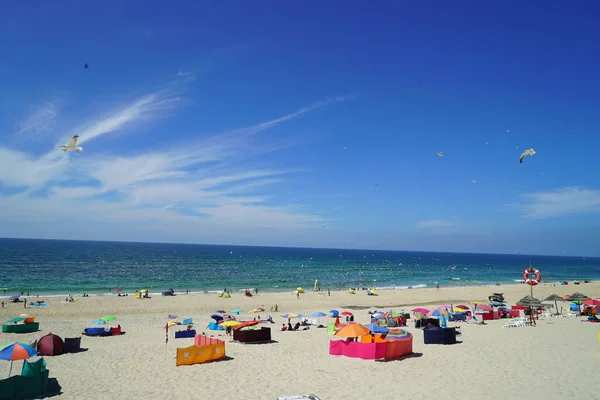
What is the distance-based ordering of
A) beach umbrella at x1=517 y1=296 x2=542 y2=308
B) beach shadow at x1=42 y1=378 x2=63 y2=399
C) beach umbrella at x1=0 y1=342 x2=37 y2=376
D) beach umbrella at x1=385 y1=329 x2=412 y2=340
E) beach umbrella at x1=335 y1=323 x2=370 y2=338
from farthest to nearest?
beach umbrella at x1=517 y1=296 x2=542 y2=308
beach umbrella at x1=385 y1=329 x2=412 y2=340
beach umbrella at x1=335 y1=323 x2=370 y2=338
beach umbrella at x1=0 y1=342 x2=37 y2=376
beach shadow at x1=42 y1=378 x2=63 y2=399

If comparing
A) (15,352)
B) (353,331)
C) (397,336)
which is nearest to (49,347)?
(15,352)

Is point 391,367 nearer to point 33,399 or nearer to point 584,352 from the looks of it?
point 584,352

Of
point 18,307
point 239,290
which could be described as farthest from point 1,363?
point 239,290

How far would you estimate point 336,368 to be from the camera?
13820mm

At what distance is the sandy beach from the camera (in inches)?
446

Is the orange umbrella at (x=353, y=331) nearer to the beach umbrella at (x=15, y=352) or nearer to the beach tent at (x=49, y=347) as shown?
the beach umbrella at (x=15, y=352)

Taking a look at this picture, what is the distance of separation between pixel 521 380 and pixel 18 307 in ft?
123

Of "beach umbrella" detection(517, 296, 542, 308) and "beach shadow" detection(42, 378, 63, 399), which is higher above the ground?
"beach umbrella" detection(517, 296, 542, 308)

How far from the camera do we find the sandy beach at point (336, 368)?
11.3 metres

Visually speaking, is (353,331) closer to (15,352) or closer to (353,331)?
(353,331)

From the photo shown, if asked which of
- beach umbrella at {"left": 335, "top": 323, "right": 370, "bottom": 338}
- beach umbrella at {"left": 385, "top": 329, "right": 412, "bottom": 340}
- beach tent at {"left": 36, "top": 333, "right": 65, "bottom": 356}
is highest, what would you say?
beach umbrella at {"left": 335, "top": 323, "right": 370, "bottom": 338}

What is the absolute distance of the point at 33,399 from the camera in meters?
10.9

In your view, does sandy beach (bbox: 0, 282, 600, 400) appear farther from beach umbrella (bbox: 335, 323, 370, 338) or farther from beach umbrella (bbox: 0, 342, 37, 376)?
beach umbrella (bbox: 0, 342, 37, 376)

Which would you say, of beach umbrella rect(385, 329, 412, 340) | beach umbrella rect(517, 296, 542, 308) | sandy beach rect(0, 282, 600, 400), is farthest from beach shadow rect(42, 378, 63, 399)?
beach umbrella rect(517, 296, 542, 308)
